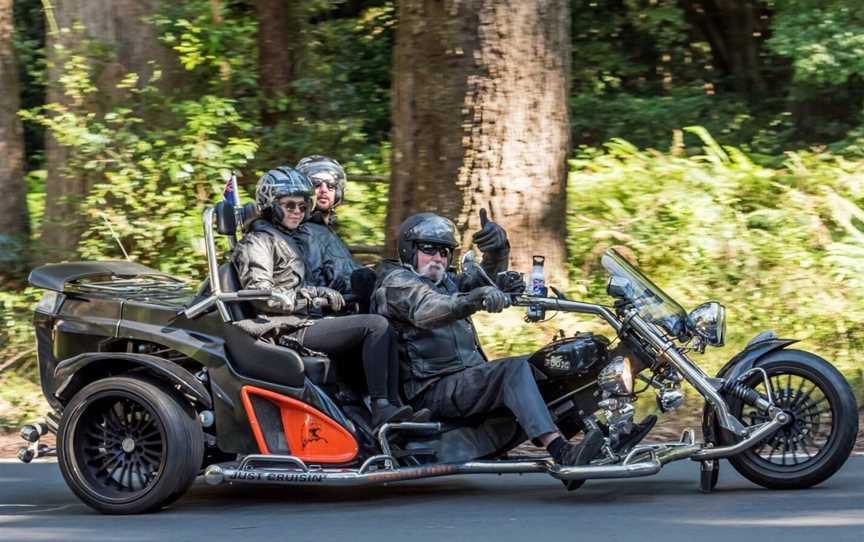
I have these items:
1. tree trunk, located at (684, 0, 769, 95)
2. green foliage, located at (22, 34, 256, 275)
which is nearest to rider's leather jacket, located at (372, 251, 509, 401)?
green foliage, located at (22, 34, 256, 275)

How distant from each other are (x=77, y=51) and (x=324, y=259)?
5.85m

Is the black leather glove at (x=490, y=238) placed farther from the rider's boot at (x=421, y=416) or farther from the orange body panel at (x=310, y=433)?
the orange body panel at (x=310, y=433)

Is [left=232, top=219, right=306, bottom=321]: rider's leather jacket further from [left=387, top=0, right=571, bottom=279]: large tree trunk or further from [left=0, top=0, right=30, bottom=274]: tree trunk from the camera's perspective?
[left=0, top=0, right=30, bottom=274]: tree trunk

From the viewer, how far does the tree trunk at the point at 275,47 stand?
49.7ft

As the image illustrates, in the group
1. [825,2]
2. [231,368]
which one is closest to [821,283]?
[825,2]

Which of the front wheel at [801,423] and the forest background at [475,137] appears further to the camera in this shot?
the forest background at [475,137]

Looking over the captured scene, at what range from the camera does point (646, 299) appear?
7.28 m

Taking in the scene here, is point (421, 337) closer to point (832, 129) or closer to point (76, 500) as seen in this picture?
point (76, 500)

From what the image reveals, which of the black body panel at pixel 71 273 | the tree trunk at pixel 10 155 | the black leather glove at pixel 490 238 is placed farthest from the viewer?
the tree trunk at pixel 10 155

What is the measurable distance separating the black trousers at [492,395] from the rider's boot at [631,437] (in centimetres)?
35

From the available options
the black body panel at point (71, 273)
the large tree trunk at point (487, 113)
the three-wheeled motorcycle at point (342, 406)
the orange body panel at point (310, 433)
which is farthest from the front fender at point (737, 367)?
the large tree trunk at point (487, 113)

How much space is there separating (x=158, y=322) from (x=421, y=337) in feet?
4.58

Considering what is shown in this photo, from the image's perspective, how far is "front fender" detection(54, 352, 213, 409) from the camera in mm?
7254

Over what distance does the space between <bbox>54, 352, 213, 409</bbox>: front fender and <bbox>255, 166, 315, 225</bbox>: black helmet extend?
1.04 meters
